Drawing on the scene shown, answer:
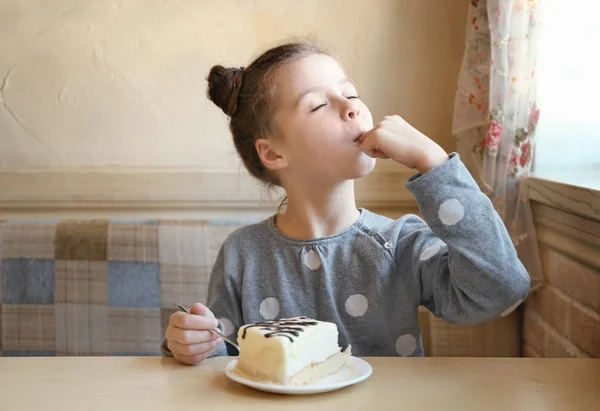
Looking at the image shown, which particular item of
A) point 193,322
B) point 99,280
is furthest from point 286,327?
point 99,280

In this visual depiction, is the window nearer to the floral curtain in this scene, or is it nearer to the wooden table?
the floral curtain

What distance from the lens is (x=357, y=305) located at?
4.38 ft

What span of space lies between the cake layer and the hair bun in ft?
1.97

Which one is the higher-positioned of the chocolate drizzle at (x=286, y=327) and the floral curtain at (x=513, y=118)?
the floral curtain at (x=513, y=118)

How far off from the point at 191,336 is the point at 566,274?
755 millimetres

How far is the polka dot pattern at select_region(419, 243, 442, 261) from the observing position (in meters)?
1.25

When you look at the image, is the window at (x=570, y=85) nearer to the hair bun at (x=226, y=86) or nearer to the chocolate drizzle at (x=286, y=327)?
the hair bun at (x=226, y=86)

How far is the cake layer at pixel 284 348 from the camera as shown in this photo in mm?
922

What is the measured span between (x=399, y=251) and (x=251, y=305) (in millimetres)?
295

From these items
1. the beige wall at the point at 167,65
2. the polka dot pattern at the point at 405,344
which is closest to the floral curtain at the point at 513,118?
the beige wall at the point at 167,65

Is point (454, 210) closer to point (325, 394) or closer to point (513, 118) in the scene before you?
point (325, 394)

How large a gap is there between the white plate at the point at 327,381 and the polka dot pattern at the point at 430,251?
0.30 meters

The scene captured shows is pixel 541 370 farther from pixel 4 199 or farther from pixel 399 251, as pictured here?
pixel 4 199

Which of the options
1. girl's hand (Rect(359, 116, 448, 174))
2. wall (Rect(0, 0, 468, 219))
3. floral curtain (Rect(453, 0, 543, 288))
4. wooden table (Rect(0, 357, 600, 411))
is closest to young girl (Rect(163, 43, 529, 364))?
girl's hand (Rect(359, 116, 448, 174))
